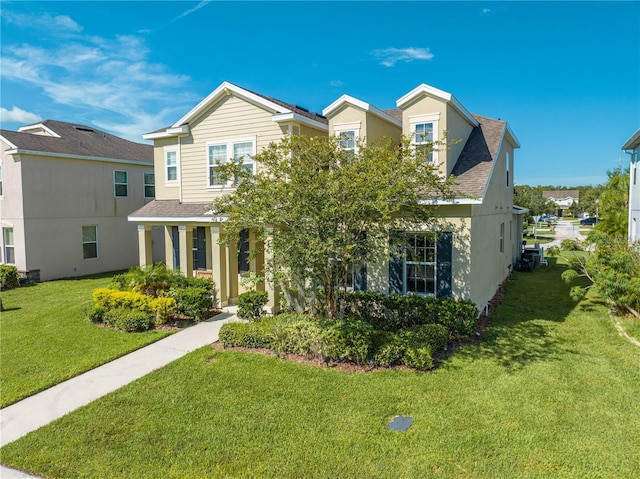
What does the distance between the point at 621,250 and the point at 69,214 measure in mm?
23252

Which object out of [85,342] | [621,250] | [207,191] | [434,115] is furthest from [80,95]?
[621,250]

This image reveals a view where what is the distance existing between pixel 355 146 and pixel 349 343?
6274 millimetres

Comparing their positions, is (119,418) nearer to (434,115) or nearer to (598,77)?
(434,115)

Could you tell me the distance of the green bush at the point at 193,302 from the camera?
40.5 ft

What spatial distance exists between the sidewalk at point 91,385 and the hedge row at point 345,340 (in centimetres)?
138

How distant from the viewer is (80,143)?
69.8 ft

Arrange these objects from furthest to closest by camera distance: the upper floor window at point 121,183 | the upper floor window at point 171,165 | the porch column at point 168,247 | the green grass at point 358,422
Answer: the upper floor window at point 121,183
the porch column at point 168,247
the upper floor window at point 171,165
the green grass at point 358,422

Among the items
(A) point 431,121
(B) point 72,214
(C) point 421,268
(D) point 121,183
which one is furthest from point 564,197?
(B) point 72,214

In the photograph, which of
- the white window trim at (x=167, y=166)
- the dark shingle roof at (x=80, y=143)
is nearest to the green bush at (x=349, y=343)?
the white window trim at (x=167, y=166)

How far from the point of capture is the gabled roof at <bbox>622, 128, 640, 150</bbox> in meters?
15.6

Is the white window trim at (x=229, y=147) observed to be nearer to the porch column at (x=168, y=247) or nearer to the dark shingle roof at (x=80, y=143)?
the porch column at (x=168, y=247)

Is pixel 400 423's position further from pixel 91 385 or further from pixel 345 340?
pixel 91 385

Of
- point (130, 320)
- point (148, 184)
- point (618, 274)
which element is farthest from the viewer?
point (148, 184)

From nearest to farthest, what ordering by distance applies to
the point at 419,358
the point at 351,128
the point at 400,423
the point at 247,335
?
the point at 400,423 → the point at 419,358 → the point at 247,335 → the point at 351,128
